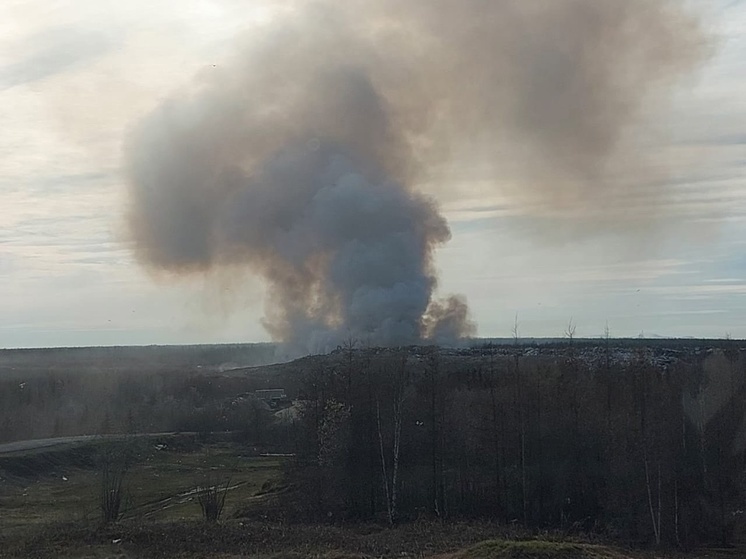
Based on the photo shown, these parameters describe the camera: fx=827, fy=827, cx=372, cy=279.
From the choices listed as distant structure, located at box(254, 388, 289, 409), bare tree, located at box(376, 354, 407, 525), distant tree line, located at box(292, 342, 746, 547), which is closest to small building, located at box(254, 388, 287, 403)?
distant structure, located at box(254, 388, 289, 409)

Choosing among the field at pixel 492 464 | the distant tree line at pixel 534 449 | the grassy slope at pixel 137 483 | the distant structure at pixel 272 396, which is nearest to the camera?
the field at pixel 492 464

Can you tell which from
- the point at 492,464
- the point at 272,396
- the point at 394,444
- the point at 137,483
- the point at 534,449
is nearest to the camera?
the point at 492,464

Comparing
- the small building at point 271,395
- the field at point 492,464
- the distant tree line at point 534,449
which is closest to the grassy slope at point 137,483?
the field at point 492,464

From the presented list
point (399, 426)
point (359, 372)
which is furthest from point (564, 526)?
point (359, 372)

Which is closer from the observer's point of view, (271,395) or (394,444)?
(394,444)

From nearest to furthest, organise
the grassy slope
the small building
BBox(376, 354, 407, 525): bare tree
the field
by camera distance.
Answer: the field
BBox(376, 354, 407, 525): bare tree
the grassy slope
the small building

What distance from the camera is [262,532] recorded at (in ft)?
95.5

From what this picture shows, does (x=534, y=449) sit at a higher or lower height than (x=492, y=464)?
higher

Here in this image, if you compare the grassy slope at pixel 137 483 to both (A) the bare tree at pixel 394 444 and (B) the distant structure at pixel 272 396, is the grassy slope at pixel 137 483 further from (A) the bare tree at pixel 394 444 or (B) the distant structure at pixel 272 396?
(B) the distant structure at pixel 272 396

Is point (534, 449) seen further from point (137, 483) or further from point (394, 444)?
point (137, 483)

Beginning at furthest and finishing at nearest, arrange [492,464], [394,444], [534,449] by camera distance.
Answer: [394,444], [534,449], [492,464]

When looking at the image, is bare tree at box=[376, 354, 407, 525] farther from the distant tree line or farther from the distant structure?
the distant structure

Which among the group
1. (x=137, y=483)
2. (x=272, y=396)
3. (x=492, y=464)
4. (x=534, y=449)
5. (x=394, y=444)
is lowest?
(x=137, y=483)

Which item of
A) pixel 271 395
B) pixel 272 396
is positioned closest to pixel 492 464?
pixel 272 396
